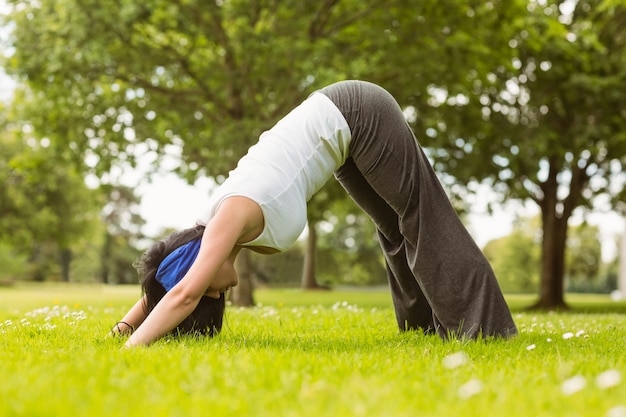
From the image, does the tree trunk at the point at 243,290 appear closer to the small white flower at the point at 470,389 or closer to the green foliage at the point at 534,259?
the small white flower at the point at 470,389

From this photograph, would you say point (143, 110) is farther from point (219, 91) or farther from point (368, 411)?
point (368, 411)

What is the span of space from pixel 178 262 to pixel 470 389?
232 cm

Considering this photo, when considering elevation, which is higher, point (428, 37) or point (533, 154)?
point (428, 37)

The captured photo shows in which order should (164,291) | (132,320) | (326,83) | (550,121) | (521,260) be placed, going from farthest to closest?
(521,260)
(550,121)
(326,83)
(132,320)
(164,291)

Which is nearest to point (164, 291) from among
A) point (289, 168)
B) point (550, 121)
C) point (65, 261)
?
point (289, 168)

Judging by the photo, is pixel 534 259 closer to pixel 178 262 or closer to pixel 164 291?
pixel 164 291

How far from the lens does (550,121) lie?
801 inches

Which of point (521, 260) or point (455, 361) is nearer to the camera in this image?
point (455, 361)

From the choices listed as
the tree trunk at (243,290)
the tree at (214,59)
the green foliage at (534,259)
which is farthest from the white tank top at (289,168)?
the green foliage at (534,259)

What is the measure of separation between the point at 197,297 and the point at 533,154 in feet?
→ 51.0

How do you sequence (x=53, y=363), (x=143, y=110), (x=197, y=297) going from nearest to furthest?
(x=53, y=363), (x=197, y=297), (x=143, y=110)

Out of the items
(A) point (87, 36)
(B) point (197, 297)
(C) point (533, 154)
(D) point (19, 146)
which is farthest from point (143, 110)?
(D) point (19, 146)

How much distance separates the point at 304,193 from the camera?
15.2 ft

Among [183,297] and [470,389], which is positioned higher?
[183,297]
